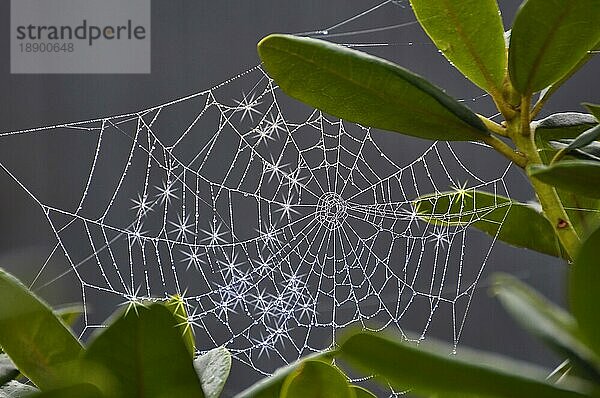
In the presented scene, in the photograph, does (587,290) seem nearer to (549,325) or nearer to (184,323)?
(549,325)

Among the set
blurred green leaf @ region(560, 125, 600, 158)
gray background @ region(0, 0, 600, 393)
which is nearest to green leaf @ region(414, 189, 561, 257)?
blurred green leaf @ region(560, 125, 600, 158)

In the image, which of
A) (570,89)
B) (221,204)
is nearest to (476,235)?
(570,89)

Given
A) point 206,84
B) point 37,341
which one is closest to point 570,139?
point 37,341

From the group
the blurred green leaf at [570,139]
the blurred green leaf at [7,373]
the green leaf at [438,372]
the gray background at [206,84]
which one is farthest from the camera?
the gray background at [206,84]

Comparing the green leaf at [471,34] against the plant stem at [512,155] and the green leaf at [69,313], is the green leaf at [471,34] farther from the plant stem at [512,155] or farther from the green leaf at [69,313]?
the green leaf at [69,313]

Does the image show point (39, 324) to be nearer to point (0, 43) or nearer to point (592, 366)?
point (592, 366)

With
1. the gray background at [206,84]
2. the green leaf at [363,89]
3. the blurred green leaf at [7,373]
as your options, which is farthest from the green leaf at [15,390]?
the gray background at [206,84]

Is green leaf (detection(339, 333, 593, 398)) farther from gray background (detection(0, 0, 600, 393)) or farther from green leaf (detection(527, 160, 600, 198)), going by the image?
gray background (detection(0, 0, 600, 393))

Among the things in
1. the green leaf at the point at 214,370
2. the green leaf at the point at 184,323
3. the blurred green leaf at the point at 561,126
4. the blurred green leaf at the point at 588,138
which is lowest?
the green leaf at the point at 214,370
